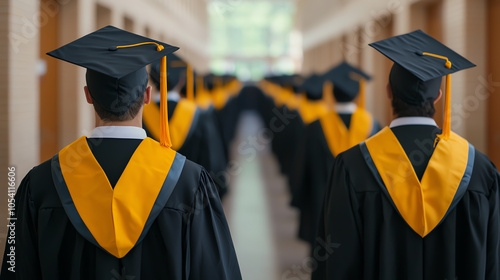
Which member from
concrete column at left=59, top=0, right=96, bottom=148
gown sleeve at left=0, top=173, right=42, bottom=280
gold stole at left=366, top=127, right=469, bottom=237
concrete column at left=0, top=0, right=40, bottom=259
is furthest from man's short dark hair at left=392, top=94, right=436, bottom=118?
concrete column at left=59, top=0, right=96, bottom=148

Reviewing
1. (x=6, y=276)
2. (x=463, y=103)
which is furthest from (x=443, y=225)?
(x=463, y=103)

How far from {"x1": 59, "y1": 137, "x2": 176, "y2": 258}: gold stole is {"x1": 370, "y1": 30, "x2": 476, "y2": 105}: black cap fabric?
1.14m

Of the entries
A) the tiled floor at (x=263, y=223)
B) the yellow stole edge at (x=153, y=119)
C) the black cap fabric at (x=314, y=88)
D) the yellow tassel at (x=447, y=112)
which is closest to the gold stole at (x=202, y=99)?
the tiled floor at (x=263, y=223)

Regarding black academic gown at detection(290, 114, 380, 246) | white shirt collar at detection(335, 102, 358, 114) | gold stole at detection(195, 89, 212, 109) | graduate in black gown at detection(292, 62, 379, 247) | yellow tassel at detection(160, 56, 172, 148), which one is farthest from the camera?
gold stole at detection(195, 89, 212, 109)

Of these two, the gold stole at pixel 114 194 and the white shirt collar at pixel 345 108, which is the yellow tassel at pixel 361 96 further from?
the gold stole at pixel 114 194

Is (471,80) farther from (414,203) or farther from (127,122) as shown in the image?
(127,122)

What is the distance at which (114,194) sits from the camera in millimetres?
1837

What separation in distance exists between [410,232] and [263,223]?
445 centimetres

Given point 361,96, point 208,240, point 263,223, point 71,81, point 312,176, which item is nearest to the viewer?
point 208,240

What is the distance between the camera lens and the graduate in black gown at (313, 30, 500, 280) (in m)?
2.26

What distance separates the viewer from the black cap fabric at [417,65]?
2.37 m

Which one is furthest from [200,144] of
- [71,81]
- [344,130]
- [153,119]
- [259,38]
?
[259,38]

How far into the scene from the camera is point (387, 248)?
2.27m

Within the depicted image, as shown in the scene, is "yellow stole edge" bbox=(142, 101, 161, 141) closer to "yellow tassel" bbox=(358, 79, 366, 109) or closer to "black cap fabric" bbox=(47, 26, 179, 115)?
"yellow tassel" bbox=(358, 79, 366, 109)
